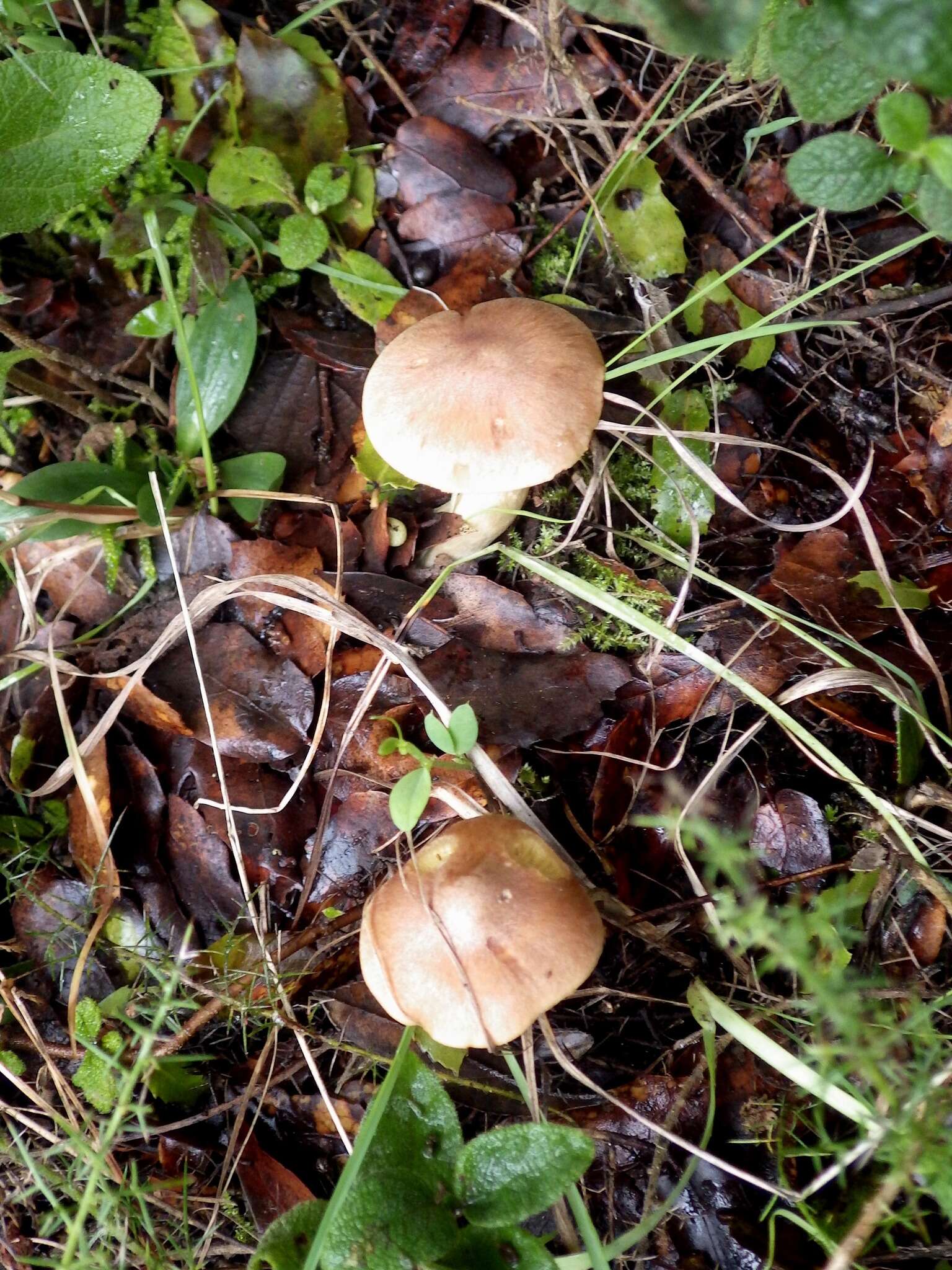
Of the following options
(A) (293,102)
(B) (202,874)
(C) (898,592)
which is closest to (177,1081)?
(B) (202,874)

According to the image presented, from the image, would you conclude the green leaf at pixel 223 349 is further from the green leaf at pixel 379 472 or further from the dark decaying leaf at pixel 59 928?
the dark decaying leaf at pixel 59 928

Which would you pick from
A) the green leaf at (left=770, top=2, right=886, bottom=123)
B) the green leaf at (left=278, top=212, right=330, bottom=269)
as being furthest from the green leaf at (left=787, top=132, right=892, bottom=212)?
the green leaf at (left=278, top=212, right=330, bottom=269)

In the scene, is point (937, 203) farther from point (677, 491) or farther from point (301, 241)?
point (301, 241)

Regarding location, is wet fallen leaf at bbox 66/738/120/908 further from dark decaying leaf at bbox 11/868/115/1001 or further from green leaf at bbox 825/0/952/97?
green leaf at bbox 825/0/952/97

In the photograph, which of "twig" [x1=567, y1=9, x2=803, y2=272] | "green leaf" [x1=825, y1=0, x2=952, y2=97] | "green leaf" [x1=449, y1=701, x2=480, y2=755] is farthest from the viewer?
"twig" [x1=567, y1=9, x2=803, y2=272]

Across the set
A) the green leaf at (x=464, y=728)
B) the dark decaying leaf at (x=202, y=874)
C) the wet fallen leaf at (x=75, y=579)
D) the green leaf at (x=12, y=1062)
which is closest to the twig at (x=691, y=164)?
the green leaf at (x=464, y=728)

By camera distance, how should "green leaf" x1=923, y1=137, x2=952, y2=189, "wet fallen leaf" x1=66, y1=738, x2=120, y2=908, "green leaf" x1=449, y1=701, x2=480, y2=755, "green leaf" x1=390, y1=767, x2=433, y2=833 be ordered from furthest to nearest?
"wet fallen leaf" x1=66, y1=738, x2=120, y2=908 → "green leaf" x1=449, y1=701, x2=480, y2=755 → "green leaf" x1=390, y1=767, x2=433, y2=833 → "green leaf" x1=923, y1=137, x2=952, y2=189
